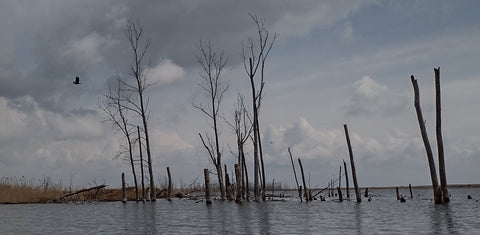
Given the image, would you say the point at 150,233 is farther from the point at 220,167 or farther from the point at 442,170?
the point at 220,167

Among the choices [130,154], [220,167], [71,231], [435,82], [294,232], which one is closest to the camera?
[294,232]

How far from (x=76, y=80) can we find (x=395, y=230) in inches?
622

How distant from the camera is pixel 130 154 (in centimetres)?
3822

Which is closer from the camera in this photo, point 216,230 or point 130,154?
point 216,230

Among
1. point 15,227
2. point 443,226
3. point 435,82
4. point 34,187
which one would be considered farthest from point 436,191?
point 34,187

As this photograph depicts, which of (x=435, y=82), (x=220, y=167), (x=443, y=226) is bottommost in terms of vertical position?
(x=443, y=226)

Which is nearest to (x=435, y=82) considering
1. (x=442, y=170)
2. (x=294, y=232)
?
(x=442, y=170)

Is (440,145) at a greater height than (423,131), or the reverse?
(423,131)

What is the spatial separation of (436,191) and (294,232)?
13.1m

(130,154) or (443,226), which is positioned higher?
(130,154)

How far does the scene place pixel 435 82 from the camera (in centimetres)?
2414

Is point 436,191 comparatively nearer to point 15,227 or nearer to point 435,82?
point 435,82

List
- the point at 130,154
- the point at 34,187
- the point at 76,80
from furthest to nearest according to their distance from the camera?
the point at 34,187 < the point at 130,154 < the point at 76,80

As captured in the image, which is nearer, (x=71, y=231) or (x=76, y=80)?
(x=71, y=231)
